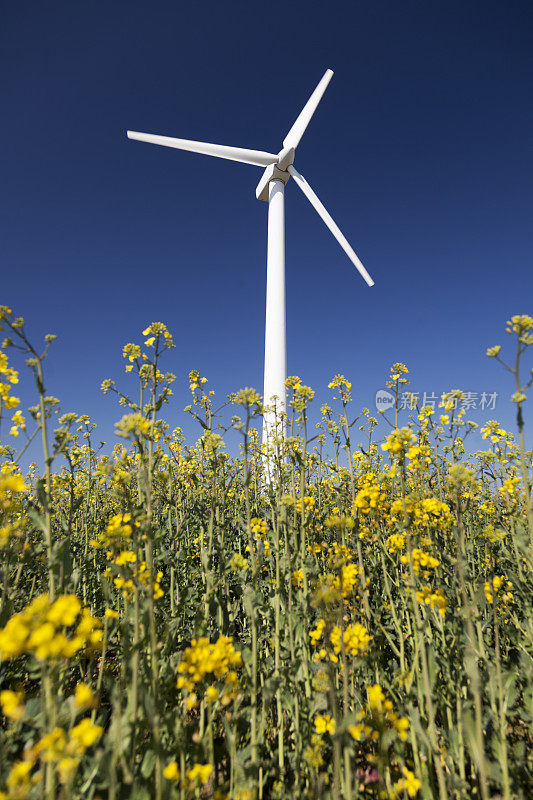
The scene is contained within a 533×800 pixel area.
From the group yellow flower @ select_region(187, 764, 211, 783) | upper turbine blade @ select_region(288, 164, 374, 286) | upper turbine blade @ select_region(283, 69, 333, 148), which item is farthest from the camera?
upper turbine blade @ select_region(283, 69, 333, 148)

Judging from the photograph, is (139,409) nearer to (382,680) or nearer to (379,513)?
(379,513)

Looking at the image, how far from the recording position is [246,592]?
2.57 meters

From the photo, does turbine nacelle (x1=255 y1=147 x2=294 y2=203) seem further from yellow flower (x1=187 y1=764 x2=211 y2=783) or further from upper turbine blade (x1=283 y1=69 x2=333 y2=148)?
yellow flower (x1=187 y1=764 x2=211 y2=783)

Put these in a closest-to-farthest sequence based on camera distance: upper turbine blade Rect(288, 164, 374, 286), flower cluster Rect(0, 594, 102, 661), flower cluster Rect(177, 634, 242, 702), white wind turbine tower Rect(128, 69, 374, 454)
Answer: flower cluster Rect(0, 594, 102, 661) → flower cluster Rect(177, 634, 242, 702) → white wind turbine tower Rect(128, 69, 374, 454) → upper turbine blade Rect(288, 164, 374, 286)

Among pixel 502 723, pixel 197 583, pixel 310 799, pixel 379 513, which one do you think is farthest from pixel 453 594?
pixel 197 583

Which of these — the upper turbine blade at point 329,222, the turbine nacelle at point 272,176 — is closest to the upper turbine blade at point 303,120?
the turbine nacelle at point 272,176

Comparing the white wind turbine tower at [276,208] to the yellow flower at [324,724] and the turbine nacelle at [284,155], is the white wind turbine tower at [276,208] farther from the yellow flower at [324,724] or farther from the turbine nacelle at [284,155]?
the yellow flower at [324,724]

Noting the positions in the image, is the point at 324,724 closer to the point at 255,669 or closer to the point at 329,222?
the point at 255,669

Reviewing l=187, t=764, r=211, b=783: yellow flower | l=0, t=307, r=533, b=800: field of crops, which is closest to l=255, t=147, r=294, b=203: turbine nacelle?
l=0, t=307, r=533, b=800: field of crops

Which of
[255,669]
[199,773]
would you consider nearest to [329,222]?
[255,669]

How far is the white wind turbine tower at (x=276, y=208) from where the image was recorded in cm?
1703

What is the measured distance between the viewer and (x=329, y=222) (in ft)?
57.5

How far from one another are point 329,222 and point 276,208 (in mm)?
3543

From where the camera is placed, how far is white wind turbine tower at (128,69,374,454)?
17.0 m
